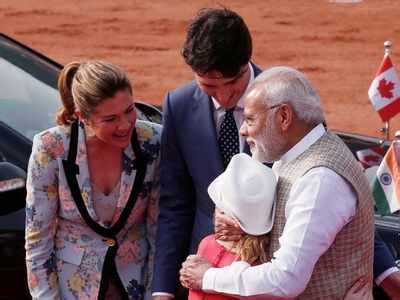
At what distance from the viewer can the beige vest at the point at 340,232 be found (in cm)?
337

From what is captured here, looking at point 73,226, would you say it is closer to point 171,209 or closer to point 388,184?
point 171,209

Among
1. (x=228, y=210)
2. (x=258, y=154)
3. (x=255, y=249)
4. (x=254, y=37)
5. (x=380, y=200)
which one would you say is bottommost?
(x=254, y=37)

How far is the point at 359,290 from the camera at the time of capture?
3480 mm

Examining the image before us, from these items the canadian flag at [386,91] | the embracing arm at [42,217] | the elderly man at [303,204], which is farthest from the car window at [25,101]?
the canadian flag at [386,91]

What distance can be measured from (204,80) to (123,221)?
0.62m

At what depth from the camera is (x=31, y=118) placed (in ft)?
17.6

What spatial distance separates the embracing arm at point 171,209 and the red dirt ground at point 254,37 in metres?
7.45

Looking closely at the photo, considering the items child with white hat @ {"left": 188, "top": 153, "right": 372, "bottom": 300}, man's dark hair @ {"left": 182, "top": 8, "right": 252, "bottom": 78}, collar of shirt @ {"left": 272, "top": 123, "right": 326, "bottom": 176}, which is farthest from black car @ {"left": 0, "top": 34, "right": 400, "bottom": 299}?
collar of shirt @ {"left": 272, "top": 123, "right": 326, "bottom": 176}

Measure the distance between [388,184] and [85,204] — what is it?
70.4 inches

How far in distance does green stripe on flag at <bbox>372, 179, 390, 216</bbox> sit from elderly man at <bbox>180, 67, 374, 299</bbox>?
1757 mm

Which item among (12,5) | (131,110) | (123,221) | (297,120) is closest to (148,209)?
(123,221)

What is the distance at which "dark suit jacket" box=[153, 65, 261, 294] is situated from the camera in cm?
405

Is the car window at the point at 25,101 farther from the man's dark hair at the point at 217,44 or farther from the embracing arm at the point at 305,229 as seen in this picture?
the embracing arm at the point at 305,229

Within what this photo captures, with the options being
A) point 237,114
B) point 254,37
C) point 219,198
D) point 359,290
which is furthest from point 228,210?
point 254,37
